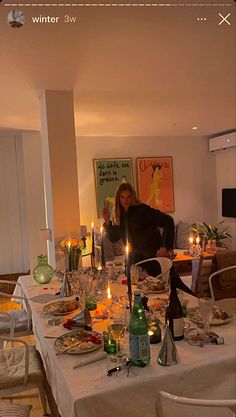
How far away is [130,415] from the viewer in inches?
51.3

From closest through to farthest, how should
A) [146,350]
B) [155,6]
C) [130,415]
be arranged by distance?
[130,415] < [146,350] < [155,6]

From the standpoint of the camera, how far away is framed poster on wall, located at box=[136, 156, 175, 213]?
21.1 feet

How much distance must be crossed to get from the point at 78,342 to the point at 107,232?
1.70 meters

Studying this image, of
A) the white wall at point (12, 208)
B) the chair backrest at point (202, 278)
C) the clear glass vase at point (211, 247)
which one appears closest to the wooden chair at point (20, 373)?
the chair backrest at point (202, 278)

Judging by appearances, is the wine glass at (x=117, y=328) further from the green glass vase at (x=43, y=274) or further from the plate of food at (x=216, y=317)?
the green glass vase at (x=43, y=274)

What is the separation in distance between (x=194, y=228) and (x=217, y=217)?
2.52 ft

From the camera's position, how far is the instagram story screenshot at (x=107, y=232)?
141 cm

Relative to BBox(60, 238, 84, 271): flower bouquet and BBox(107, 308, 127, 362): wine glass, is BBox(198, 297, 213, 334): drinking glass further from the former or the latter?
BBox(60, 238, 84, 271): flower bouquet

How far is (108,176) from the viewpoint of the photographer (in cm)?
623

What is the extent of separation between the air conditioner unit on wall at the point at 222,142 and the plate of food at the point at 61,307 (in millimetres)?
4875

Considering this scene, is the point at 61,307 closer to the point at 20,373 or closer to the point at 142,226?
the point at 20,373

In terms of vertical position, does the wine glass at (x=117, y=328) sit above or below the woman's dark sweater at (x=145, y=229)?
below

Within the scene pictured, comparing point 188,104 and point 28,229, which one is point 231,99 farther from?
point 28,229

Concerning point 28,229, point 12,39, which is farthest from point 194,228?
point 12,39
